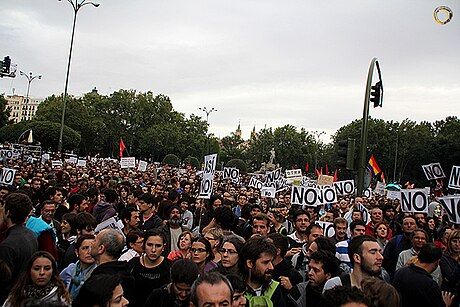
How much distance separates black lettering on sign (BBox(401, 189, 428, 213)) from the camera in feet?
29.8

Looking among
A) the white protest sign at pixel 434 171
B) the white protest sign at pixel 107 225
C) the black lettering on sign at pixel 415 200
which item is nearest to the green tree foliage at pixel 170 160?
the white protest sign at pixel 434 171

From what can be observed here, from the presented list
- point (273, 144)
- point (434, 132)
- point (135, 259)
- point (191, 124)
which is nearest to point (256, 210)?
point (135, 259)

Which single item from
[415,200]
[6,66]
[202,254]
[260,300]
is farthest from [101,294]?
[6,66]

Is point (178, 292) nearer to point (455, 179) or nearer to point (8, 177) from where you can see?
point (455, 179)

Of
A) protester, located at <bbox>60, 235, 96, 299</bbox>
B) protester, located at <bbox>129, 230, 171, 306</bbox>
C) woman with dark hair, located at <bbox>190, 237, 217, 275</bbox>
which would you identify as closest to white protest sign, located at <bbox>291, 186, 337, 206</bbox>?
woman with dark hair, located at <bbox>190, 237, 217, 275</bbox>

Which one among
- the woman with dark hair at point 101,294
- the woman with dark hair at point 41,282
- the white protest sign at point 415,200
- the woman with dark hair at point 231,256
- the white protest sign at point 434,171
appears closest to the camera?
the woman with dark hair at point 101,294

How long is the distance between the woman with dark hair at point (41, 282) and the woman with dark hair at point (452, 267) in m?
4.04

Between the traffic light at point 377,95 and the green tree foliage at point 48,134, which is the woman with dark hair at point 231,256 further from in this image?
the green tree foliage at point 48,134

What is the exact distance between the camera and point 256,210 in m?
8.99

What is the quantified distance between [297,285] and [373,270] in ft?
2.50

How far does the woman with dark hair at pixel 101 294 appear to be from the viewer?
3.21 meters

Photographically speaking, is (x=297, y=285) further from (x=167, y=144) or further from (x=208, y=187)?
(x=167, y=144)

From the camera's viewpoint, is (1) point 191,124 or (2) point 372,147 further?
(1) point 191,124

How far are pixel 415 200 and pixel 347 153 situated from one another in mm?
1889
